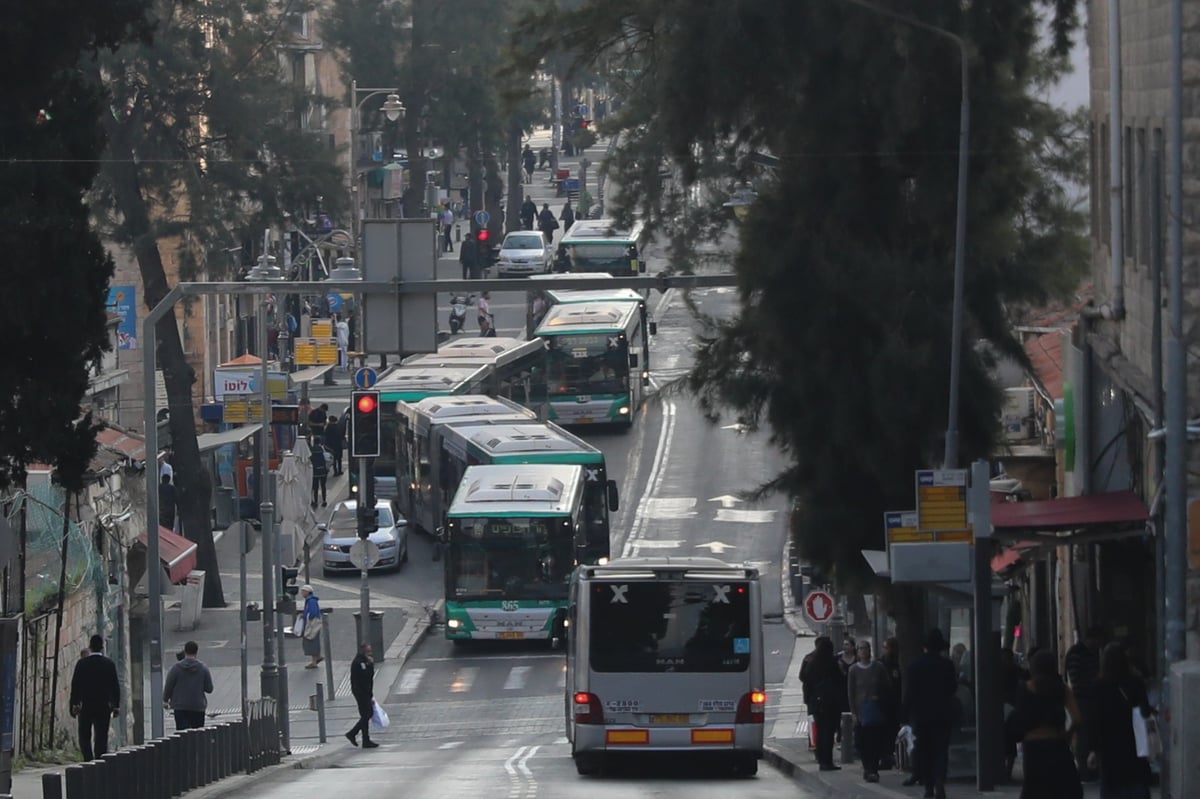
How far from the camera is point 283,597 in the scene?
38000 millimetres

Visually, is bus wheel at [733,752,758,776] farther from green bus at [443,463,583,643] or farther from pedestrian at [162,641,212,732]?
green bus at [443,463,583,643]

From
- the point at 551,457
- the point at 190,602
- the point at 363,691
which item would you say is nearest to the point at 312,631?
the point at 190,602

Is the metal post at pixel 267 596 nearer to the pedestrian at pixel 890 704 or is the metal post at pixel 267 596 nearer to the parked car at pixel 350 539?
the parked car at pixel 350 539

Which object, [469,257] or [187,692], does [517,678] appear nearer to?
[187,692]

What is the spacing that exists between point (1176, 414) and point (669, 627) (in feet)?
24.4

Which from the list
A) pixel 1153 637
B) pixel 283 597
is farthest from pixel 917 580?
pixel 283 597

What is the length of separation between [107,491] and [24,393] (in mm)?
14666

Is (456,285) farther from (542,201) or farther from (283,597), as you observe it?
(542,201)

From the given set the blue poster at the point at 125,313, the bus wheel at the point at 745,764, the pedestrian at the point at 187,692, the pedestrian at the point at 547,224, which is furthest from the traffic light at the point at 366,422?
the pedestrian at the point at 547,224

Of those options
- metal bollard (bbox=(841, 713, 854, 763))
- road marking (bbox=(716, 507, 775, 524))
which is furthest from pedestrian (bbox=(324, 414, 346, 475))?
metal bollard (bbox=(841, 713, 854, 763))

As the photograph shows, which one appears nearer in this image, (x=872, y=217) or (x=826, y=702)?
(x=826, y=702)

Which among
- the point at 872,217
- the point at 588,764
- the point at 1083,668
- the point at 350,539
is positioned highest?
the point at 872,217

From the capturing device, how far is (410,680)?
38281 millimetres

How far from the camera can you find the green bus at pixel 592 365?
182 feet
